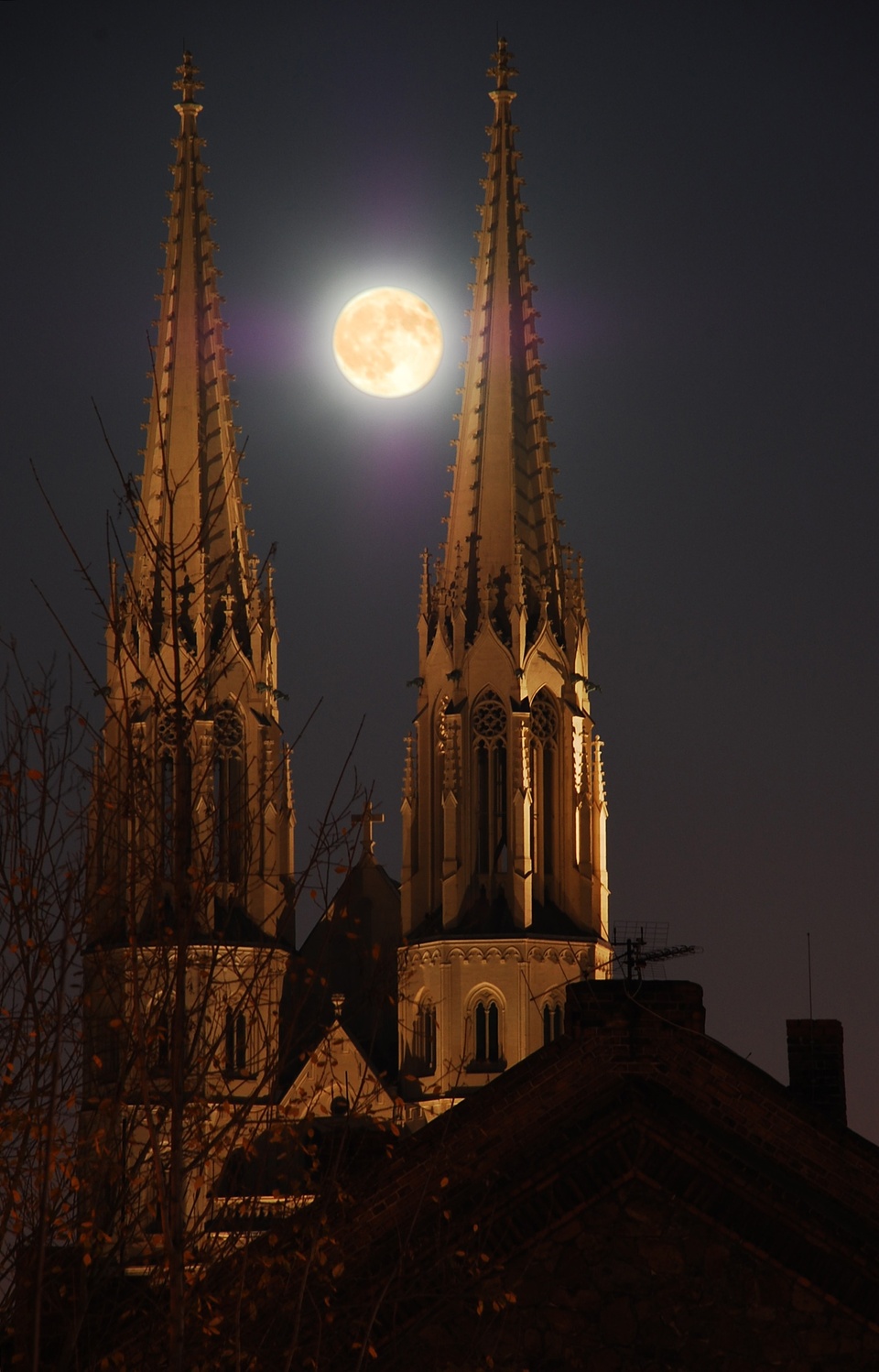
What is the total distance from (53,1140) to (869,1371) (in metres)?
8.12

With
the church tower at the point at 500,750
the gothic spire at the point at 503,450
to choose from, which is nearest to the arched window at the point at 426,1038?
the church tower at the point at 500,750

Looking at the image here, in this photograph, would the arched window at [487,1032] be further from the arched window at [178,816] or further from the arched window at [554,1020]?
the arched window at [178,816]

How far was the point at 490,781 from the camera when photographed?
81.6 m

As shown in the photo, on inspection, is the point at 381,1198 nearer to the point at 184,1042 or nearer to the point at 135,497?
the point at 184,1042

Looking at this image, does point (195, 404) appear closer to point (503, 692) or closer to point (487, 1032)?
point (503, 692)

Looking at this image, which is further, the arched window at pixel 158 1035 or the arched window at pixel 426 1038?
the arched window at pixel 426 1038

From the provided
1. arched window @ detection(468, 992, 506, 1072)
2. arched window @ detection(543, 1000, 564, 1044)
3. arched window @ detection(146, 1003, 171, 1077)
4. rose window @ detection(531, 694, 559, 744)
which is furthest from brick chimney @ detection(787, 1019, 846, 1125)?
rose window @ detection(531, 694, 559, 744)

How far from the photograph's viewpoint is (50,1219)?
24.1 meters

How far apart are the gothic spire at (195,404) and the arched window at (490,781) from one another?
7208 millimetres

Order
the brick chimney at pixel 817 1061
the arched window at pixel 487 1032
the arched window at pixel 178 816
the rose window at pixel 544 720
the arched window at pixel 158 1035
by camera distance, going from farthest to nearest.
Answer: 1. the rose window at pixel 544 720
2. the arched window at pixel 487 1032
3. the brick chimney at pixel 817 1061
4. the arched window at pixel 158 1035
5. the arched window at pixel 178 816

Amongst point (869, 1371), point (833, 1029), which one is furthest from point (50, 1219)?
point (833, 1029)

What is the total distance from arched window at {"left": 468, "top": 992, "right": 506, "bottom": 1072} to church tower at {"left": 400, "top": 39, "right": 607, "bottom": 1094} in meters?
0.06

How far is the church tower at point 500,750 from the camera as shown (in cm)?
7925

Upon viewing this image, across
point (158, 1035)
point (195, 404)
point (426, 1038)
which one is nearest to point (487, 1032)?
point (426, 1038)
